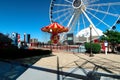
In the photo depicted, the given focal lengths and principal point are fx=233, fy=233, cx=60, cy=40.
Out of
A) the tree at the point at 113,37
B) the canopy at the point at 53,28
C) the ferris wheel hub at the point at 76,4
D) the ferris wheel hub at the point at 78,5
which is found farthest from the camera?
the ferris wheel hub at the point at 76,4

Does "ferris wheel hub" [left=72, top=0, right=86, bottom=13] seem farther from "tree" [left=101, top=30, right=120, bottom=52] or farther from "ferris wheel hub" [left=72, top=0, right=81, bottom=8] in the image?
"tree" [left=101, top=30, right=120, bottom=52]

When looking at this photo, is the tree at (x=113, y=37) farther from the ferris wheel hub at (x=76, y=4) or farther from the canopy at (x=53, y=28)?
the ferris wheel hub at (x=76, y=4)

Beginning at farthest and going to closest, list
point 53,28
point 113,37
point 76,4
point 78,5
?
point 76,4 → point 78,5 → point 53,28 → point 113,37

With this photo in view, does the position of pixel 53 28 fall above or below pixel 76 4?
below

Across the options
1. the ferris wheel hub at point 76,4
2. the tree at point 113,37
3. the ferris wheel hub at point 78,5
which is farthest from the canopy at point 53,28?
the tree at point 113,37

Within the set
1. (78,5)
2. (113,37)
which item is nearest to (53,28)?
(78,5)

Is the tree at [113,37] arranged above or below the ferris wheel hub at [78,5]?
below

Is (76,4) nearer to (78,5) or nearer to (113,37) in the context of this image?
(78,5)

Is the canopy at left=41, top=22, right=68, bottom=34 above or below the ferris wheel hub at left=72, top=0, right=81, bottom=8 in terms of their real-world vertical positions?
below

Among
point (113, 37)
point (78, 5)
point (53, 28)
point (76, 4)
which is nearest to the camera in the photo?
point (113, 37)

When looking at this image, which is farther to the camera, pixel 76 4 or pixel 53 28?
pixel 76 4

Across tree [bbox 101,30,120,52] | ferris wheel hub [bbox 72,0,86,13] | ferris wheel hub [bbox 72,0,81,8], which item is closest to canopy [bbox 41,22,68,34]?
ferris wheel hub [bbox 72,0,86,13]

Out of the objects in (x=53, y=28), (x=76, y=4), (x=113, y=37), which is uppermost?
(x=76, y=4)

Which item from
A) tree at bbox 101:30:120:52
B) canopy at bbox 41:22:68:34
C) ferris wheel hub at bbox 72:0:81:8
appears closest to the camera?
tree at bbox 101:30:120:52
